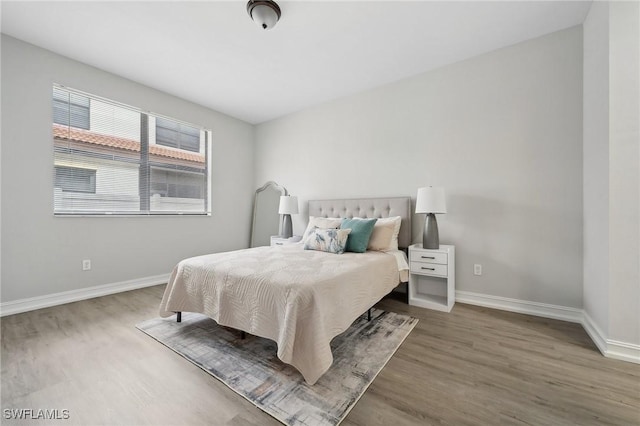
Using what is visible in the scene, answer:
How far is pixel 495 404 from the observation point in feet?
4.30

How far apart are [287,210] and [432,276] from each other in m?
2.22

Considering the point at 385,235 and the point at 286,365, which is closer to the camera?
the point at 286,365

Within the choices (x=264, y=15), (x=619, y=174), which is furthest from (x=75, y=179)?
(x=619, y=174)

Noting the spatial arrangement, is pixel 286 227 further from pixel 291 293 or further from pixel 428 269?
pixel 291 293

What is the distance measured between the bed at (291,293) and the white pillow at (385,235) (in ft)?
0.51

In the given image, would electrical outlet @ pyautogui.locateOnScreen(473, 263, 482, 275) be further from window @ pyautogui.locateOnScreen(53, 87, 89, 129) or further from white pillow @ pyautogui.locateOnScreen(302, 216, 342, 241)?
window @ pyautogui.locateOnScreen(53, 87, 89, 129)

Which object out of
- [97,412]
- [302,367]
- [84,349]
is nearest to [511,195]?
[302,367]

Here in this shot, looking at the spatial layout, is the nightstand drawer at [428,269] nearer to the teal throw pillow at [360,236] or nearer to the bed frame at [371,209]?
the bed frame at [371,209]

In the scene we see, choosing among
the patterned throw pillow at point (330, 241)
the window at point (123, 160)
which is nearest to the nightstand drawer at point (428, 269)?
the patterned throw pillow at point (330, 241)

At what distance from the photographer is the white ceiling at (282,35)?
6.95ft

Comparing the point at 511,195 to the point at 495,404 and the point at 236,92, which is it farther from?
the point at 236,92

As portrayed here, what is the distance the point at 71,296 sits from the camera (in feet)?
9.16

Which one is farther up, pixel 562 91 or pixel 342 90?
pixel 342 90

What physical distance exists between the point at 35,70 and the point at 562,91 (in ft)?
17.1
